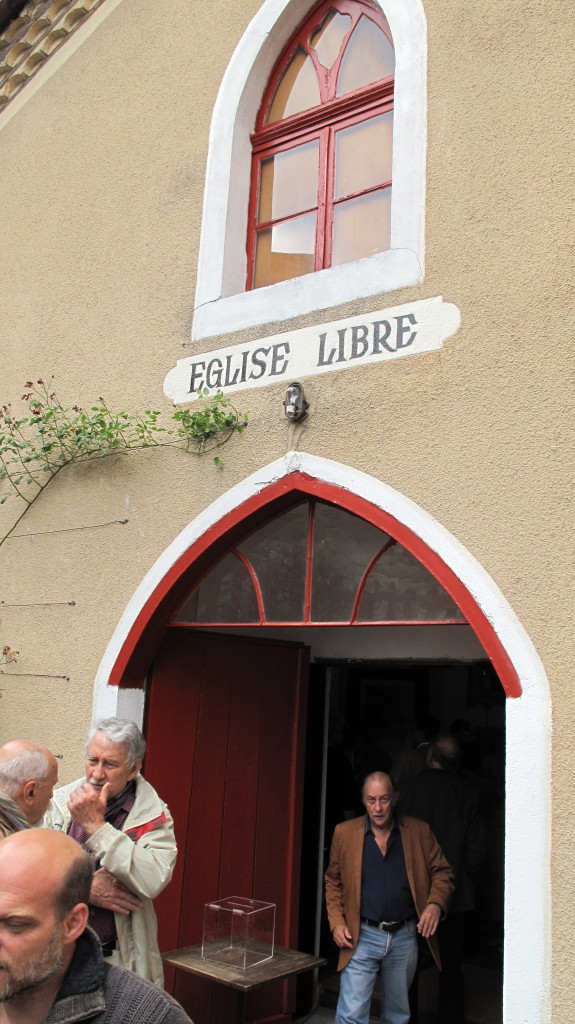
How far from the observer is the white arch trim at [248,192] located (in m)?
4.47

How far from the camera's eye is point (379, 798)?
4.79 metres

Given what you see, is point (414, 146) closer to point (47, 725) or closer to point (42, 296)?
point (42, 296)

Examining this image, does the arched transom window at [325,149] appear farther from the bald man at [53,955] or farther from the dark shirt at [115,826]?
the bald man at [53,955]

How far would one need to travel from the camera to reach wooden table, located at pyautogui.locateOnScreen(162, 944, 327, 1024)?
4.39 meters

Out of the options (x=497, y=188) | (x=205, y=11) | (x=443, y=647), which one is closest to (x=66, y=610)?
(x=443, y=647)

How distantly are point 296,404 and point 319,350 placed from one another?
0.97 feet

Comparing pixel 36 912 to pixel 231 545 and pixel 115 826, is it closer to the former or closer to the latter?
pixel 115 826

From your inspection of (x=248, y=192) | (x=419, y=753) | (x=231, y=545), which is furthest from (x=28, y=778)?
(x=419, y=753)

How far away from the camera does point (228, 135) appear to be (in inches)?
211

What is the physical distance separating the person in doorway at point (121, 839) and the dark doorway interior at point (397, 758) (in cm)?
263

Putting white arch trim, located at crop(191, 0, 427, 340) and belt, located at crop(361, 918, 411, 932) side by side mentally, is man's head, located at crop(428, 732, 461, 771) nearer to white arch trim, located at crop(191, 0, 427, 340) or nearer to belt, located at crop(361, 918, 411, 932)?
belt, located at crop(361, 918, 411, 932)

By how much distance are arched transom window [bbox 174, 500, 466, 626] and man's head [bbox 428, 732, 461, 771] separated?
181 cm

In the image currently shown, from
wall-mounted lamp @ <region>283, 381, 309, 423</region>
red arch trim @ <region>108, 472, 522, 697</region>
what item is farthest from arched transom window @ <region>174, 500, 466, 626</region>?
wall-mounted lamp @ <region>283, 381, 309, 423</region>

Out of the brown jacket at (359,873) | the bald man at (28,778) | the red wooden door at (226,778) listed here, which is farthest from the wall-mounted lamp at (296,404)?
the brown jacket at (359,873)
